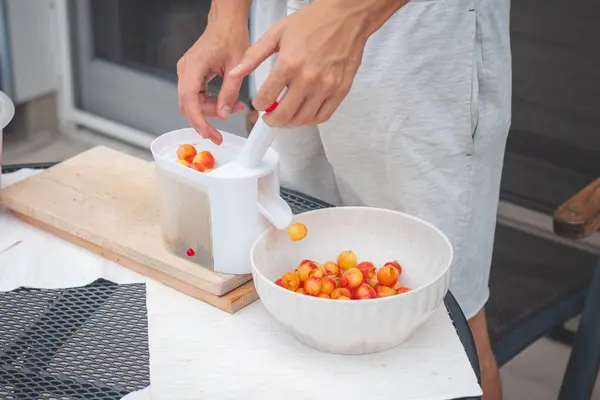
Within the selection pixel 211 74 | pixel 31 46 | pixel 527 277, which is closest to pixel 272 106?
pixel 211 74

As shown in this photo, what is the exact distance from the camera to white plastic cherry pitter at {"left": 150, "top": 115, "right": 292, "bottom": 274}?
89 centimetres

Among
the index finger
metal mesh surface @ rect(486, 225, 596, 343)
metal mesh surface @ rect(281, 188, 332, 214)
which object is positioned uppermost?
the index finger

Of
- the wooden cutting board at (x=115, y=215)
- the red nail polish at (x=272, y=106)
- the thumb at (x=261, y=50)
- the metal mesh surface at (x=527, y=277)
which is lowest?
the metal mesh surface at (x=527, y=277)

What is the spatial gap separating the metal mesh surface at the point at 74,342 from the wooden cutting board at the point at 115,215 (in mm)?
47

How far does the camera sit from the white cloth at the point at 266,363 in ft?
2.64

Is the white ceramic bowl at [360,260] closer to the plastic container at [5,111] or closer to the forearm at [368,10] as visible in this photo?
the forearm at [368,10]

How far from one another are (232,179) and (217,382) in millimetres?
208

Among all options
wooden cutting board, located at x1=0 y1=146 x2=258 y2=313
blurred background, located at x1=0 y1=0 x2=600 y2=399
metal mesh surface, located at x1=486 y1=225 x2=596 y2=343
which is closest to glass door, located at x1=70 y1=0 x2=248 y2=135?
blurred background, located at x1=0 y1=0 x2=600 y2=399

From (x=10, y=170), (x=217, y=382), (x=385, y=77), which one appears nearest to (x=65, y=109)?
(x=10, y=170)

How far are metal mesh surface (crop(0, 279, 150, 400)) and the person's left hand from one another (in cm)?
28

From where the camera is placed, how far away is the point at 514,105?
1794 millimetres

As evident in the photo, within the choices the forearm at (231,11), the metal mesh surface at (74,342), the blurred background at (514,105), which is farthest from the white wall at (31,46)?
the metal mesh surface at (74,342)

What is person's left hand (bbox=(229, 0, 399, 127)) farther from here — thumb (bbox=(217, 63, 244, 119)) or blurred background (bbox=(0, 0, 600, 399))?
blurred background (bbox=(0, 0, 600, 399))

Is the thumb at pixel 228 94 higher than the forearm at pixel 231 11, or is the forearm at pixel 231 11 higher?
the forearm at pixel 231 11
